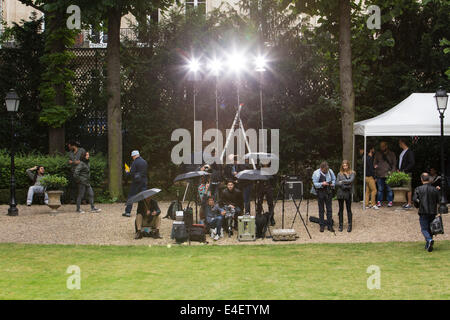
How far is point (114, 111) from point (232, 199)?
9.20m

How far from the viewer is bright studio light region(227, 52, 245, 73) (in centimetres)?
2723

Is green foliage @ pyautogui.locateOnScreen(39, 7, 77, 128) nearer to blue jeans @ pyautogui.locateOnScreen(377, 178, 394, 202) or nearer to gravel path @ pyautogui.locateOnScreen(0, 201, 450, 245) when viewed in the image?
gravel path @ pyautogui.locateOnScreen(0, 201, 450, 245)

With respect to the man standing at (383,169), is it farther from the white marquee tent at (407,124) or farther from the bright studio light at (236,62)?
the bright studio light at (236,62)

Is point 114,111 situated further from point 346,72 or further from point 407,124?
point 407,124

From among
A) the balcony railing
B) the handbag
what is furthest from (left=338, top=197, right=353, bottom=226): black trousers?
the balcony railing

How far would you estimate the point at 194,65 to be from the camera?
27.5m

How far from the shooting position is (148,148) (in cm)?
2728

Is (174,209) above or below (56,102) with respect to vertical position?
below

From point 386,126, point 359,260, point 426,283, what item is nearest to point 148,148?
point 386,126

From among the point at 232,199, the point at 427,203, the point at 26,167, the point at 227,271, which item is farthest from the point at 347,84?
the point at 227,271

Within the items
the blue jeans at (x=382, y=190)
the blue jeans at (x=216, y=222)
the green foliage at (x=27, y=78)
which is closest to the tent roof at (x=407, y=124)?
the blue jeans at (x=382, y=190)

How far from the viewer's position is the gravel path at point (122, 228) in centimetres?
1611

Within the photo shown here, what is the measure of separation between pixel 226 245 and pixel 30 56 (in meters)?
16.0

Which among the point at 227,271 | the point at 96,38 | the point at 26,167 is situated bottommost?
the point at 227,271
